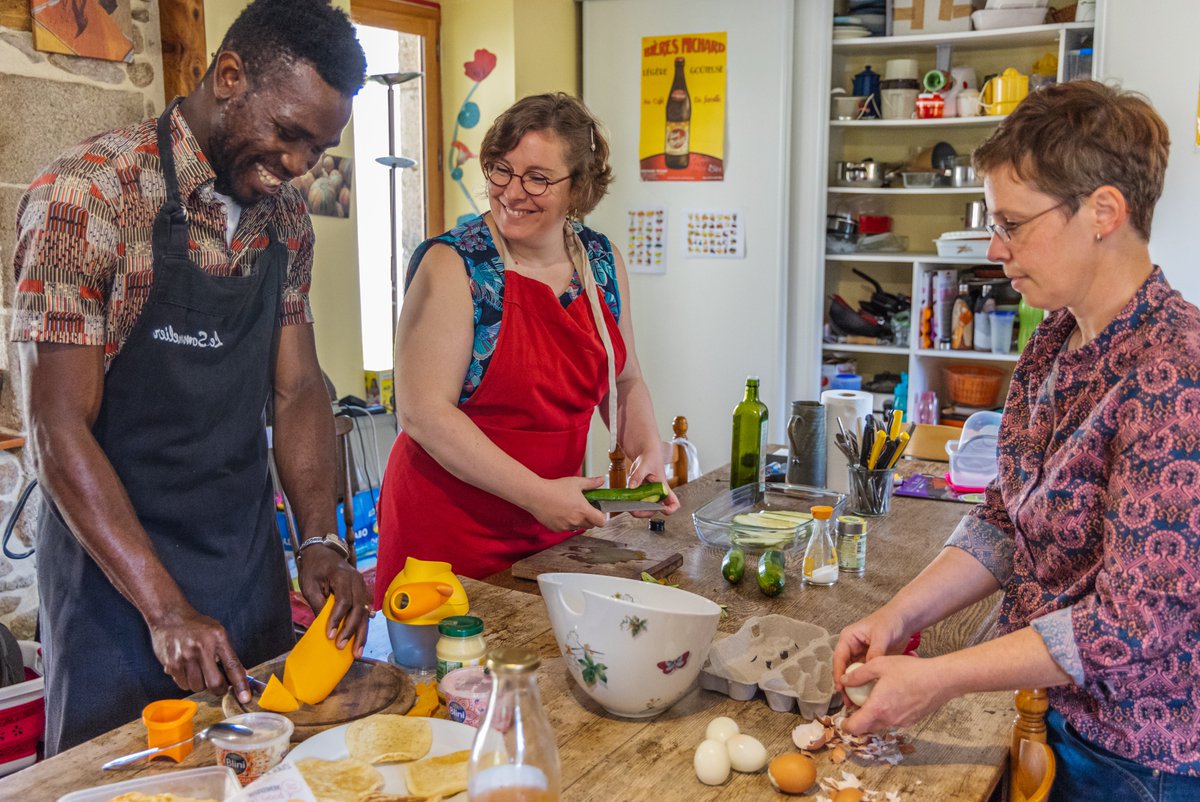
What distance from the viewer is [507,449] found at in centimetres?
200

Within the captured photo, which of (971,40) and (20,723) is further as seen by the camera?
(971,40)

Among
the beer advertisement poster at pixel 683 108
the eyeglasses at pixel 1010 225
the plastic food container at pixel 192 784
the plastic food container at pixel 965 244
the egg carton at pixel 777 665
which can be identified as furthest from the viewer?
the beer advertisement poster at pixel 683 108

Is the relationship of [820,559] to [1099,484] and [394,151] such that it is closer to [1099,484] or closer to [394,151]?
[1099,484]

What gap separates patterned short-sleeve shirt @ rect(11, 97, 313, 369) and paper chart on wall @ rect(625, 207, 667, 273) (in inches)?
124

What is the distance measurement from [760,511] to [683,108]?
107 inches

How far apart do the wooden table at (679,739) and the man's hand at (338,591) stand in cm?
17

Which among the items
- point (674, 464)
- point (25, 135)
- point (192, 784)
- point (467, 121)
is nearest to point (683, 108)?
point (467, 121)

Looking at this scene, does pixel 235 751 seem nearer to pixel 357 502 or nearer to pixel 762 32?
pixel 357 502

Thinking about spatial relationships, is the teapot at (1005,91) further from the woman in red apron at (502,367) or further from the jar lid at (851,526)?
the jar lid at (851,526)

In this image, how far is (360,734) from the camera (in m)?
1.14

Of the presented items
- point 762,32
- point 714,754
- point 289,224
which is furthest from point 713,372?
point 714,754

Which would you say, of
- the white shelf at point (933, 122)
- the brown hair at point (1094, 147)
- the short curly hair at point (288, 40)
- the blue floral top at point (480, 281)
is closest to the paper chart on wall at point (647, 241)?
the white shelf at point (933, 122)

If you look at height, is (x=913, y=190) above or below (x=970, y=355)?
above

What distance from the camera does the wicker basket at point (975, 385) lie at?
4375 millimetres
